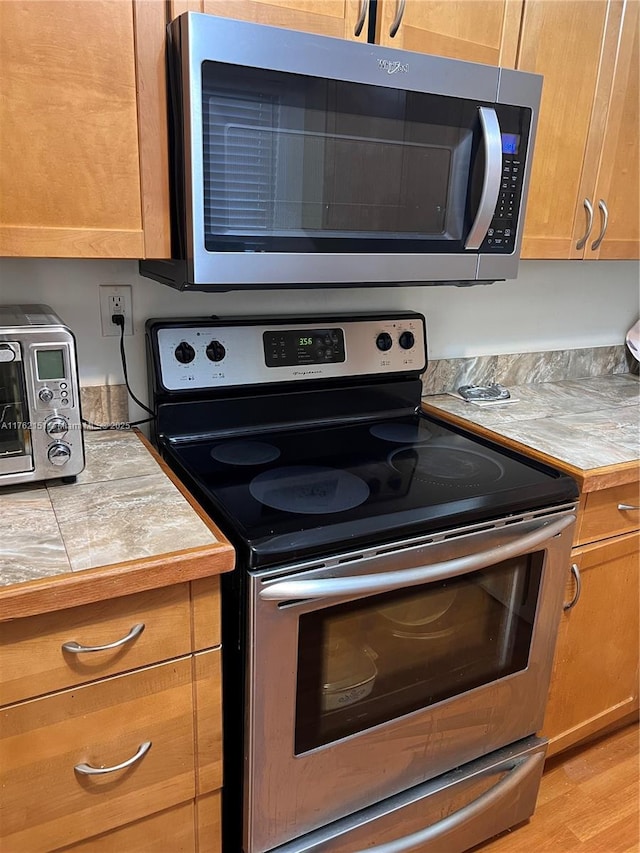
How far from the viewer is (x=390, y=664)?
3.99ft

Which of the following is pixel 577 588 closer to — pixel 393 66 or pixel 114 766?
pixel 114 766

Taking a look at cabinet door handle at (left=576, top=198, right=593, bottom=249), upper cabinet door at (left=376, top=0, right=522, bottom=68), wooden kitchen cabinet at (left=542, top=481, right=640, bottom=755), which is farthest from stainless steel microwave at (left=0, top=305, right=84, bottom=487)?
cabinet door handle at (left=576, top=198, right=593, bottom=249)

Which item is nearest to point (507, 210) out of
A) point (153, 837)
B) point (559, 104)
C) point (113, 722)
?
point (559, 104)

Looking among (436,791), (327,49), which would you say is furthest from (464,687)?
(327,49)

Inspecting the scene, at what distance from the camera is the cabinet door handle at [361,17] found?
3.76 ft

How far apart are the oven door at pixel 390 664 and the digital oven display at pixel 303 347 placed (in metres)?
0.58

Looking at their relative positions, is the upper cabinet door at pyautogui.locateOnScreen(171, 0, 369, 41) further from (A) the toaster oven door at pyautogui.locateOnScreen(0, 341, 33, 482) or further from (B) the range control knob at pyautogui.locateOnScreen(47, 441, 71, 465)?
(B) the range control knob at pyautogui.locateOnScreen(47, 441, 71, 465)

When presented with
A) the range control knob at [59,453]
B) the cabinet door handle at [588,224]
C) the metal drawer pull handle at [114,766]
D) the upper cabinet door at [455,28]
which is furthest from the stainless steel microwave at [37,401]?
the cabinet door handle at [588,224]

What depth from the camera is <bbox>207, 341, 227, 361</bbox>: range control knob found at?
1.43m

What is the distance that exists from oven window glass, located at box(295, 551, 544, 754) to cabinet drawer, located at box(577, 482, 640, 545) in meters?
0.19

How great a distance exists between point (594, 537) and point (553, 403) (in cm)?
50

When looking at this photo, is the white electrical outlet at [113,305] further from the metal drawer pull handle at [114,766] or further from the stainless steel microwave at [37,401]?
the metal drawer pull handle at [114,766]

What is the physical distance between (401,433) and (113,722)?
0.90m

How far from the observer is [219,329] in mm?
1437
